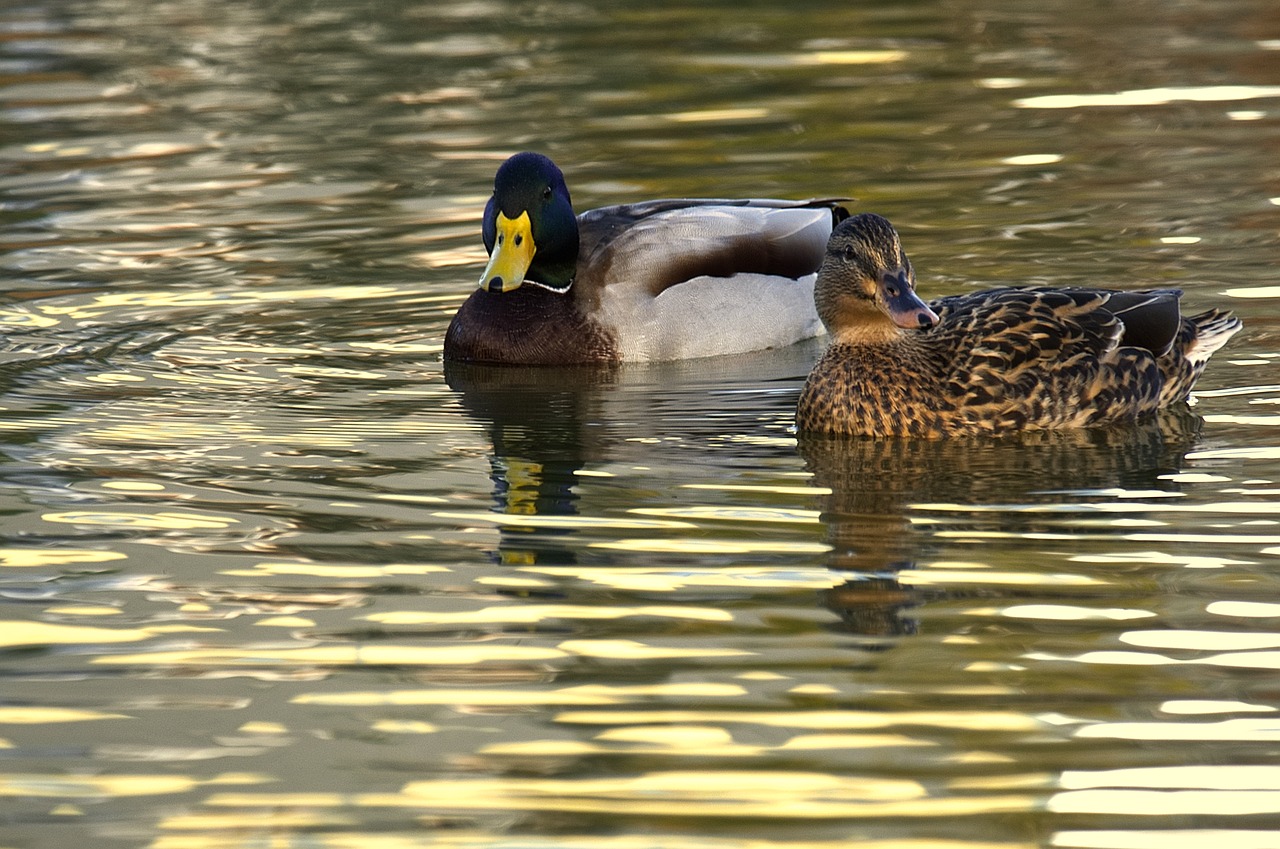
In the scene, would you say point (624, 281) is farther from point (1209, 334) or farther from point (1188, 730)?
point (1188, 730)

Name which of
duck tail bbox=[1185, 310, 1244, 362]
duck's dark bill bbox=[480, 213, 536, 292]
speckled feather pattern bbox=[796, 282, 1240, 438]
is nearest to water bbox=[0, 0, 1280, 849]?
speckled feather pattern bbox=[796, 282, 1240, 438]

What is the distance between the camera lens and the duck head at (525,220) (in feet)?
34.1

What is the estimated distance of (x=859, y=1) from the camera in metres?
22.1

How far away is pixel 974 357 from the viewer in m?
8.37

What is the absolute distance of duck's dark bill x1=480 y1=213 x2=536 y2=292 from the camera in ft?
33.6

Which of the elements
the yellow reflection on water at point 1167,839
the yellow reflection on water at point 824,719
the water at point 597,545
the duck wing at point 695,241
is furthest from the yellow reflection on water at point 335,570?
the duck wing at point 695,241

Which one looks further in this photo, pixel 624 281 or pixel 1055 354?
pixel 624 281

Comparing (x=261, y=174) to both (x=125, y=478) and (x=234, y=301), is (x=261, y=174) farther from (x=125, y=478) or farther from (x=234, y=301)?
(x=125, y=478)

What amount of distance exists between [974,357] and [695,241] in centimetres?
284

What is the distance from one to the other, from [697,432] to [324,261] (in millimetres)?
4276

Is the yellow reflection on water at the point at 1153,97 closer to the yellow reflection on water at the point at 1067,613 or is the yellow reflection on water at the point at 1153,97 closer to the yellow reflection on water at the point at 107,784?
the yellow reflection on water at the point at 1067,613

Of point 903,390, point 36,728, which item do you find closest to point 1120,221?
point 903,390

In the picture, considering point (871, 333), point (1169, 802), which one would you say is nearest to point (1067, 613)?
point (1169, 802)

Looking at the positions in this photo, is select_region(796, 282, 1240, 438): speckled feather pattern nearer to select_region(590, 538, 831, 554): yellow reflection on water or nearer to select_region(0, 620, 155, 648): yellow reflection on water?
select_region(590, 538, 831, 554): yellow reflection on water
